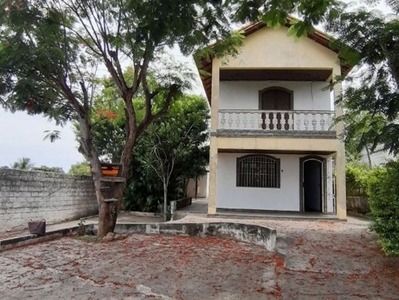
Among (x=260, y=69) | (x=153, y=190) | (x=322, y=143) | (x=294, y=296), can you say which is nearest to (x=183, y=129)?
(x=153, y=190)

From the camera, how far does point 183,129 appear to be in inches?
567

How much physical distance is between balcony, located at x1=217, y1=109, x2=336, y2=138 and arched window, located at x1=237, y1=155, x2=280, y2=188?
5.37 ft

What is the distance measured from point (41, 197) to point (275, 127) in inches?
330

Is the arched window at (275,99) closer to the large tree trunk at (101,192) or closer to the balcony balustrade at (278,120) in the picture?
the balcony balustrade at (278,120)

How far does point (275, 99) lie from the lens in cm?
1289

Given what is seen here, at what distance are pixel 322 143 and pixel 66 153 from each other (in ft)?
A: 43.0

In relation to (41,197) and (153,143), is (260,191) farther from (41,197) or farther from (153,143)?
(41,197)

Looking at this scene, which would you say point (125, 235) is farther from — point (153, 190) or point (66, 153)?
point (66, 153)

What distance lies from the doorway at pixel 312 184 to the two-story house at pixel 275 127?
4 centimetres

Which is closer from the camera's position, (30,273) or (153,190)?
(30,273)

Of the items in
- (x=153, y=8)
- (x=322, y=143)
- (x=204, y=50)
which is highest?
(x=204, y=50)

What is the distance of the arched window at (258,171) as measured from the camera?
12641mm

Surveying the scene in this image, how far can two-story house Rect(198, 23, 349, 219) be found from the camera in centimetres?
1082

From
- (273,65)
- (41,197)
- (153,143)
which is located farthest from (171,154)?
(273,65)
